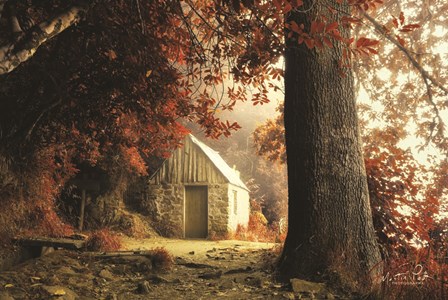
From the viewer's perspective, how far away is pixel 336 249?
452cm

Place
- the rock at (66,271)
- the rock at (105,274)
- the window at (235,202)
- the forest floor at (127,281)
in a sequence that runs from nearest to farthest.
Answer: the forest floor at (127,281), the rock at (66,271), the rock at (105,274), the window at (235,202)

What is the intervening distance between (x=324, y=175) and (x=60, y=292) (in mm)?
3505

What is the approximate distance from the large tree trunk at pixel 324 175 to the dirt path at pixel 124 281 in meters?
0.63

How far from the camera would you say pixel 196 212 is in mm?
16250

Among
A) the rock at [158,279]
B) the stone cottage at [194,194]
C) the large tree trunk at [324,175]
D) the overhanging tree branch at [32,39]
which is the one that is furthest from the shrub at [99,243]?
the stone cottage at [194,194]

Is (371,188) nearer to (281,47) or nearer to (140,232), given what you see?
(281,47)

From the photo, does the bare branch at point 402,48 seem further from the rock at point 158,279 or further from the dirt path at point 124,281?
the rock at point 158,279

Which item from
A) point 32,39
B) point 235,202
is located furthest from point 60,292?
point 235,202

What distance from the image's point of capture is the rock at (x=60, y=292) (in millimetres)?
4145

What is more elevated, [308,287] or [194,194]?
[194,194]

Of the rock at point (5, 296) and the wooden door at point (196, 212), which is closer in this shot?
the rock at point (5, 296)

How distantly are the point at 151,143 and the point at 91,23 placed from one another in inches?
119

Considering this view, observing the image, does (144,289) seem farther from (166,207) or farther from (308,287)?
(166,207)

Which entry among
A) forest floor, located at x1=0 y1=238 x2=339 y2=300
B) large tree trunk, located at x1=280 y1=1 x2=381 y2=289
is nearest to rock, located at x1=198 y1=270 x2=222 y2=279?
forest floor, located at x1=0 y1=238 x2=339 y2=300
